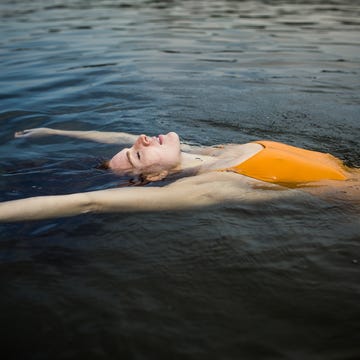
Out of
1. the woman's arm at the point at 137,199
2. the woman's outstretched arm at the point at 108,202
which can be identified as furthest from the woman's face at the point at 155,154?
the woman's outstretched arm at the point at 108,202

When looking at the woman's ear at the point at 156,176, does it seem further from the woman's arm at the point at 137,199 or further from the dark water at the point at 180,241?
the woman's arm at the point at 137,199

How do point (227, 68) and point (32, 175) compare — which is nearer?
point (32, 175)

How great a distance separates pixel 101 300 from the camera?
8.36ft

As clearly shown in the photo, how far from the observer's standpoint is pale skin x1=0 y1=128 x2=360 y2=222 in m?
3.26

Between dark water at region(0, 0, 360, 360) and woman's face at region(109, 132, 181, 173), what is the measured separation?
1.04ft

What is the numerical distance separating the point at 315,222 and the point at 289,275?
2.53 feet

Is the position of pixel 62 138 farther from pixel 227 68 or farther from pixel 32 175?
pixel 227 68

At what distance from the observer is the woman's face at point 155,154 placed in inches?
160

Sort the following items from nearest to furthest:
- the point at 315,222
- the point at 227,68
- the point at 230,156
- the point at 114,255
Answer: the point at 114,255, the point at 315,222, the point at 230,156, the point at 227,68

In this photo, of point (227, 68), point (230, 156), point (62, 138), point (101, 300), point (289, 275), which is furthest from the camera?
point (227, 68)

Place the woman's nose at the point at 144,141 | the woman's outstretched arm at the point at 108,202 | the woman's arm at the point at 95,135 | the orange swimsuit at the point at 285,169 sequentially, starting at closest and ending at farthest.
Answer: the woman's outstretched arm at the point at 108,202
the orange swimsuit at the point at 285,169
the woman's nose at the point at 144,141
the woman's arm at the point at 95,135

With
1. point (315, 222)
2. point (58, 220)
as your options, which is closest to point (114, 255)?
point (58, 220)

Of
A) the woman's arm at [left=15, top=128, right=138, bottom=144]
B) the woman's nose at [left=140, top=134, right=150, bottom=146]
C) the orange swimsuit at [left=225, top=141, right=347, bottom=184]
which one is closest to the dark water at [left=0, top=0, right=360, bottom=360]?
the woman's arm at [left=15, top=128, right=138, bottom=144]

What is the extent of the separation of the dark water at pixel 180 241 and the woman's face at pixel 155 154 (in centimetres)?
32
